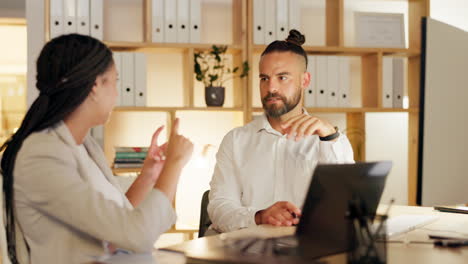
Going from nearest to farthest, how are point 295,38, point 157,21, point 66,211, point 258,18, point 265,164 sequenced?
point 66,211, point 265,164, point 295,38, point 157,21, point 258,18

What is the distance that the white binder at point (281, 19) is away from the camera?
379 centimetres

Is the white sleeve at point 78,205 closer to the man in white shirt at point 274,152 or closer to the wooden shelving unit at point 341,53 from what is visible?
the man in white shirt at point 274,152

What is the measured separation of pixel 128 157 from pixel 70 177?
7.66 feet

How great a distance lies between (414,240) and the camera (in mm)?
1515

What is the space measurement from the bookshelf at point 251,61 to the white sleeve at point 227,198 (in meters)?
1.28

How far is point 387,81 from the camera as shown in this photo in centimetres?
397

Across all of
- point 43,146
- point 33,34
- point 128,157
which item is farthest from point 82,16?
point 43,146

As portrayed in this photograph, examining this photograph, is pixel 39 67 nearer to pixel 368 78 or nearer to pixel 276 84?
pixel 276 84

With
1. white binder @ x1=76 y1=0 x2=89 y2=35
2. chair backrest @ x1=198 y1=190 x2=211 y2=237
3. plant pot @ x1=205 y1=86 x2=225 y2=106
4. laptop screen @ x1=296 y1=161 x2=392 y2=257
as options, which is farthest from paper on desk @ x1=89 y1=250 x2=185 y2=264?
white binder @ x1=76 y1=0 x2=89 y2=35

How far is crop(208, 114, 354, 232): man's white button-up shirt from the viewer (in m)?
2.28

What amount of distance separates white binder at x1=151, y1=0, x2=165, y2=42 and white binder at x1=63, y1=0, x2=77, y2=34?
468 mm

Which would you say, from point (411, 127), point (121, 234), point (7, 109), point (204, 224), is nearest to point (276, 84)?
point (204, 224)

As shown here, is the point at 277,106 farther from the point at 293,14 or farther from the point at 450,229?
Result: the point at 293,14

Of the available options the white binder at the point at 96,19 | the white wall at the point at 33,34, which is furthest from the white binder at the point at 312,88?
the white wall at the point at 33,34
